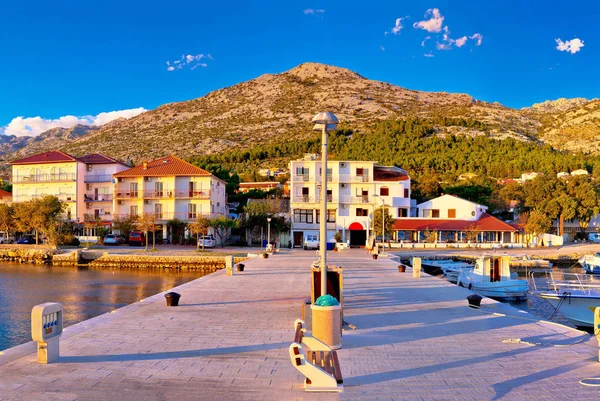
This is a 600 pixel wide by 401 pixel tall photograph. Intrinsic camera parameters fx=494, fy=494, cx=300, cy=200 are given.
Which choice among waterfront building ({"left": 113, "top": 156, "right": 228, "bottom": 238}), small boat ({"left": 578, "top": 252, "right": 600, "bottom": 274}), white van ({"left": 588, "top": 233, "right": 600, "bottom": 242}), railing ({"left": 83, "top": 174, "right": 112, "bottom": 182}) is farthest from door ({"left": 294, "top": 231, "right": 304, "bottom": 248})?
white van ({"left": 588, "top": 233, "right": 600, "bottom": 242})

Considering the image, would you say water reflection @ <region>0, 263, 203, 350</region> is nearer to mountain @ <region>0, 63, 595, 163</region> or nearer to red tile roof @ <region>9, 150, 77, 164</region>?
red tile roof @ <region>9, 150, 77, 164</region>

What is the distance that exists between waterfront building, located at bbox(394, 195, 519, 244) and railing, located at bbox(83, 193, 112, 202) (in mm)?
34621

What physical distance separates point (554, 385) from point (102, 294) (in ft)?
78.8

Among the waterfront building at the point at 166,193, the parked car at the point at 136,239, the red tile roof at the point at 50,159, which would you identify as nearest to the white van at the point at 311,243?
the waterfront building at the point at 166,193

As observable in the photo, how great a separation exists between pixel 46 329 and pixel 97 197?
186 ft

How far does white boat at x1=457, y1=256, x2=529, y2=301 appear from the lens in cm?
2569

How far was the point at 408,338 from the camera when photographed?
1062 centimetres

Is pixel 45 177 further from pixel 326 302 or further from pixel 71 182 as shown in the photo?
pixel 326 302

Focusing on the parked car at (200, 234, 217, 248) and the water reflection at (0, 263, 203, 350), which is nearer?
the water reflection at (0, 263, 203, 350)

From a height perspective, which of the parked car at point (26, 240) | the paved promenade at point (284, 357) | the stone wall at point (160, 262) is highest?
the parked car at point (26, 240)

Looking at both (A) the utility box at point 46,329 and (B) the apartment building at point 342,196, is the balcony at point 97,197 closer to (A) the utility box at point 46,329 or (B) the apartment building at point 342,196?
(B) the apartment building at point 342,196

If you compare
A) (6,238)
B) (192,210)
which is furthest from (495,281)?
(6,238)

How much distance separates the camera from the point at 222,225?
51.8 m

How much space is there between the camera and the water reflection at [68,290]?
1917 centimetres
